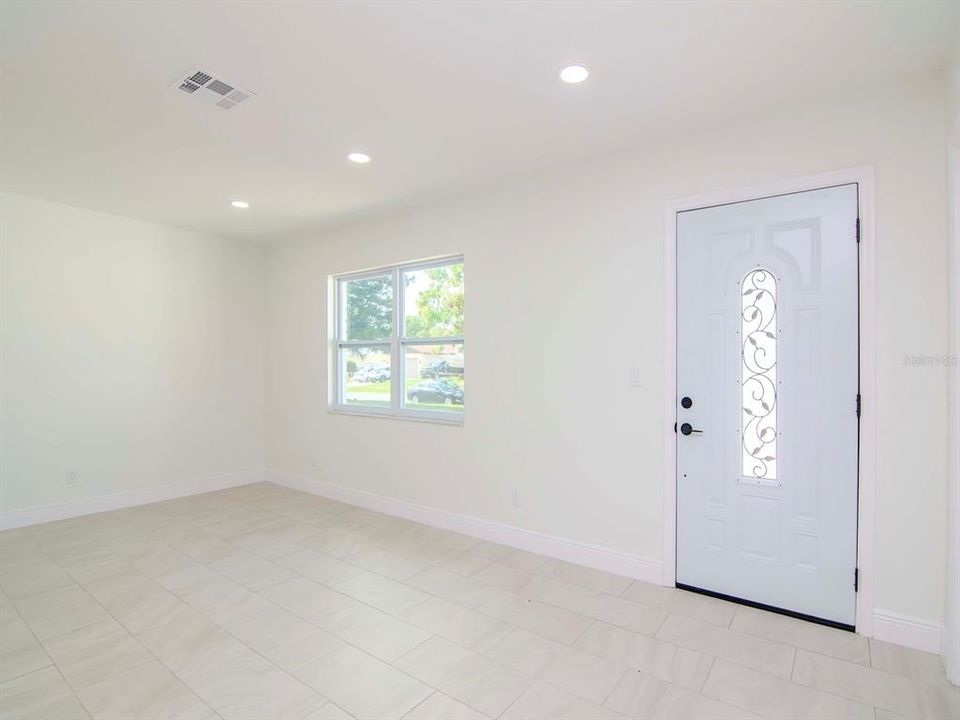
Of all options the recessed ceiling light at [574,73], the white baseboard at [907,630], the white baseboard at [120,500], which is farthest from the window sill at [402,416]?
the white baseboard at [907,630]

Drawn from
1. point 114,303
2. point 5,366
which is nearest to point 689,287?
point 114,303

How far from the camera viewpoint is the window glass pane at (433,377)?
4211 millimetres

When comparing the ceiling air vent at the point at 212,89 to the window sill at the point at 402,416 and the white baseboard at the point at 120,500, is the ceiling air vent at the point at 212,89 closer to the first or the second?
the window sill at the point at 402,416

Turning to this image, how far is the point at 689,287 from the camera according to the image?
2.96 meters

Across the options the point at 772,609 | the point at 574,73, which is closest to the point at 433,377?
the point at 574,73

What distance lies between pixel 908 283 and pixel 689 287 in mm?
1002

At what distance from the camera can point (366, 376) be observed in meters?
5.00

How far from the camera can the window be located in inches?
167

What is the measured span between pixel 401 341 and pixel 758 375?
2966 millimetres

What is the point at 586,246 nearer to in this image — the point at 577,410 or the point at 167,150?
the point at 577,410

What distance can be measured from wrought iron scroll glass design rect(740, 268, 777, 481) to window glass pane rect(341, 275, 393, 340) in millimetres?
3052

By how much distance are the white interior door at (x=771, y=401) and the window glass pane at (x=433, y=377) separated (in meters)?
1.87

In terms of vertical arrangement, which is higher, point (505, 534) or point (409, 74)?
point (409, 74)

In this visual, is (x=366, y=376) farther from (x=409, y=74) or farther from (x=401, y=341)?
(x=409, y=74)
